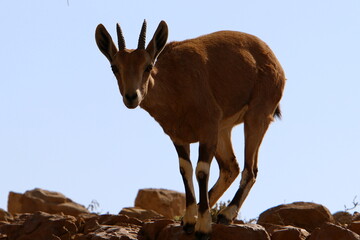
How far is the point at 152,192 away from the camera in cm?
2186

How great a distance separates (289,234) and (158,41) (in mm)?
3044

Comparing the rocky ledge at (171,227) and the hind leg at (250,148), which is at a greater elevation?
the hind leg at (250,148)

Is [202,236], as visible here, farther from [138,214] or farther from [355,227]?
[138,214]

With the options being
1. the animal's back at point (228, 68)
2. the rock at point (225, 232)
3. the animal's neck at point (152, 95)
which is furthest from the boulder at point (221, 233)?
the animal's back at point (228, 68)

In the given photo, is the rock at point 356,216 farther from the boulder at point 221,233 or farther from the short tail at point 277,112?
the boulder at point 221,233

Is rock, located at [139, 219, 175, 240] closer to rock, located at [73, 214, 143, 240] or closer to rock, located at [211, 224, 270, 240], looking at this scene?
rock, located at [73, 214, 143, 240]

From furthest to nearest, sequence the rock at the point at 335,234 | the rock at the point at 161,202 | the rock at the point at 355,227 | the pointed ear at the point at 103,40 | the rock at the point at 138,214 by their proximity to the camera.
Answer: the rock at the point at 161,202
the rock at the point at 138,214
the pointed ear at the point at 103,40
the rock at the point at 355,227
the rock at the point at 335,234

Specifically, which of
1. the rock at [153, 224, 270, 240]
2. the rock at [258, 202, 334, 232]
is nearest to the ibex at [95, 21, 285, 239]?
the rock at [153, 224, 270, 240]

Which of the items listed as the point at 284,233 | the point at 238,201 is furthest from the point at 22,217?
the point at 284,233

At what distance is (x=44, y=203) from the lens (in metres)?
21.9

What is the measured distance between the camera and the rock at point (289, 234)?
42.6ft

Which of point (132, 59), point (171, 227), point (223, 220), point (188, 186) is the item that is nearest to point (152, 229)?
point (171, 227)

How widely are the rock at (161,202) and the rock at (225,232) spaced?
779cm

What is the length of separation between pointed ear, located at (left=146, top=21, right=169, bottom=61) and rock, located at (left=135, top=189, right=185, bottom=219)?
27.1ft
